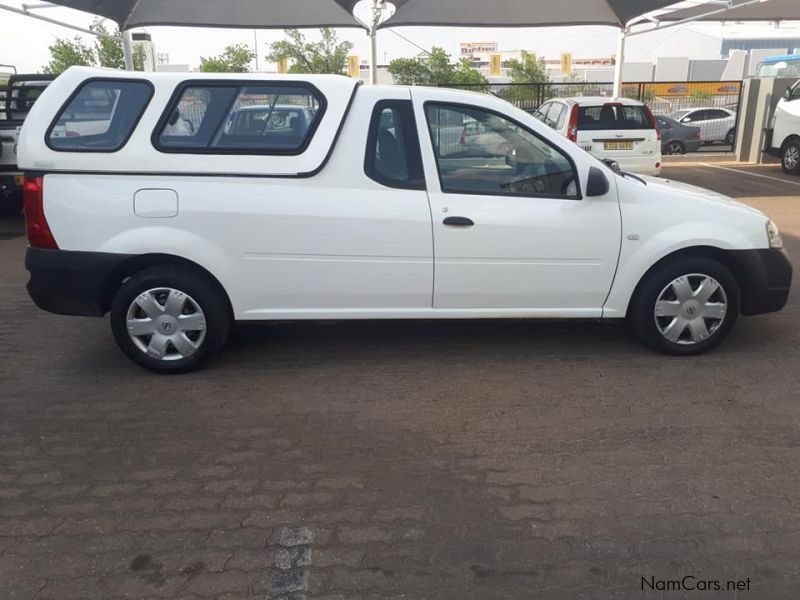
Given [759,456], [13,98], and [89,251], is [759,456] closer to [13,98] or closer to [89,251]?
[89,251]

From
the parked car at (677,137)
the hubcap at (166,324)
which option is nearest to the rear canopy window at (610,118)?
the parked car at (677,137)

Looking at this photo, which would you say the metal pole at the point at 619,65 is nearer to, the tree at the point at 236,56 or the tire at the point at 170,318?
the tire at the point at 170,318

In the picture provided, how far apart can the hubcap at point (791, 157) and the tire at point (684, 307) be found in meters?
12.7

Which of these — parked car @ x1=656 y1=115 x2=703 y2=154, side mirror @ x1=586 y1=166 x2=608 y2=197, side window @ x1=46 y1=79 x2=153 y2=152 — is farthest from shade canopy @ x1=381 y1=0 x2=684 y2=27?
side mirror @ x1=586 y1=166 x2=608 y2=197

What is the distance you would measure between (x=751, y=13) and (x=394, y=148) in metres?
16.2

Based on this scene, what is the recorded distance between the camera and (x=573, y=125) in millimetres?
12031

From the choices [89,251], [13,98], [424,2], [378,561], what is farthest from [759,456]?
[424,2]

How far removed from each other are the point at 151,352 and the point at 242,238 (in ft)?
3.22

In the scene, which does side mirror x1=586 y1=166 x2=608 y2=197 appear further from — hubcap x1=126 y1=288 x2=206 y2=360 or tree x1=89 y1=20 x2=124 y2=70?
tree x1=89 y1=20 x2=124 y2=70

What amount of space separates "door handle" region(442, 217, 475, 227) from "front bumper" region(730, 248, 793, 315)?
1.82 m

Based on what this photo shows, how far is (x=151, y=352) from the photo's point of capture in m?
4.54

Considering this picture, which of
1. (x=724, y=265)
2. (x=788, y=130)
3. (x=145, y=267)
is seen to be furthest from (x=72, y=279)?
(x=788, y=130)

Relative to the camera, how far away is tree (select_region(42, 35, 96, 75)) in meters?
32.3

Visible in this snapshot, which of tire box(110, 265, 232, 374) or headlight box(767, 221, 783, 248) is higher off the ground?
headlight box(767, 221, 783, 248)
